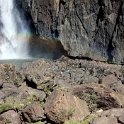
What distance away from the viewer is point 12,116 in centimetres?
1406

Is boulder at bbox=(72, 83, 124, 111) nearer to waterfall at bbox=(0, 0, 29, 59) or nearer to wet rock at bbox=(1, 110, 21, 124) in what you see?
wet rock at bbox=(1, 110, 21, 124)

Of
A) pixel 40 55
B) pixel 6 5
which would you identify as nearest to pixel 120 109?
pixel 40 55

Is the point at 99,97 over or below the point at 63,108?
below

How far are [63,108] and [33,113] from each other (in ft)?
3.50

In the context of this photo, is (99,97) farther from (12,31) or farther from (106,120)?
(12,31)

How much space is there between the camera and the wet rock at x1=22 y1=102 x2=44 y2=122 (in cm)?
1373

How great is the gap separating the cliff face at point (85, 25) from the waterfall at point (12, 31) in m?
2.94

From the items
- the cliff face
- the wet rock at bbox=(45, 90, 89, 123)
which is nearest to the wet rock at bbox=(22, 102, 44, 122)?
the wet rock at bbox=(45, 90, 89, 123)

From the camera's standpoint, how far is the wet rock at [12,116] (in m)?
13.9

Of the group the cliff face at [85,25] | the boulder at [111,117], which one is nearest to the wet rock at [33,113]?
the boulder at [111,117]

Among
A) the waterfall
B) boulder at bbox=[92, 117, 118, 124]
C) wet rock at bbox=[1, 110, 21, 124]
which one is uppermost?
boulder at bbox=[92, 117, 118, 124]

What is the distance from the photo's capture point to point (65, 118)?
44.0 ft

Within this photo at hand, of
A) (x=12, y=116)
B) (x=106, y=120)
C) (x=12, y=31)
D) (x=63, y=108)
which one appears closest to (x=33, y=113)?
(x=12, y=116)

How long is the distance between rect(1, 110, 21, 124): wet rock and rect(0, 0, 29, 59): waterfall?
34256 millimetres
